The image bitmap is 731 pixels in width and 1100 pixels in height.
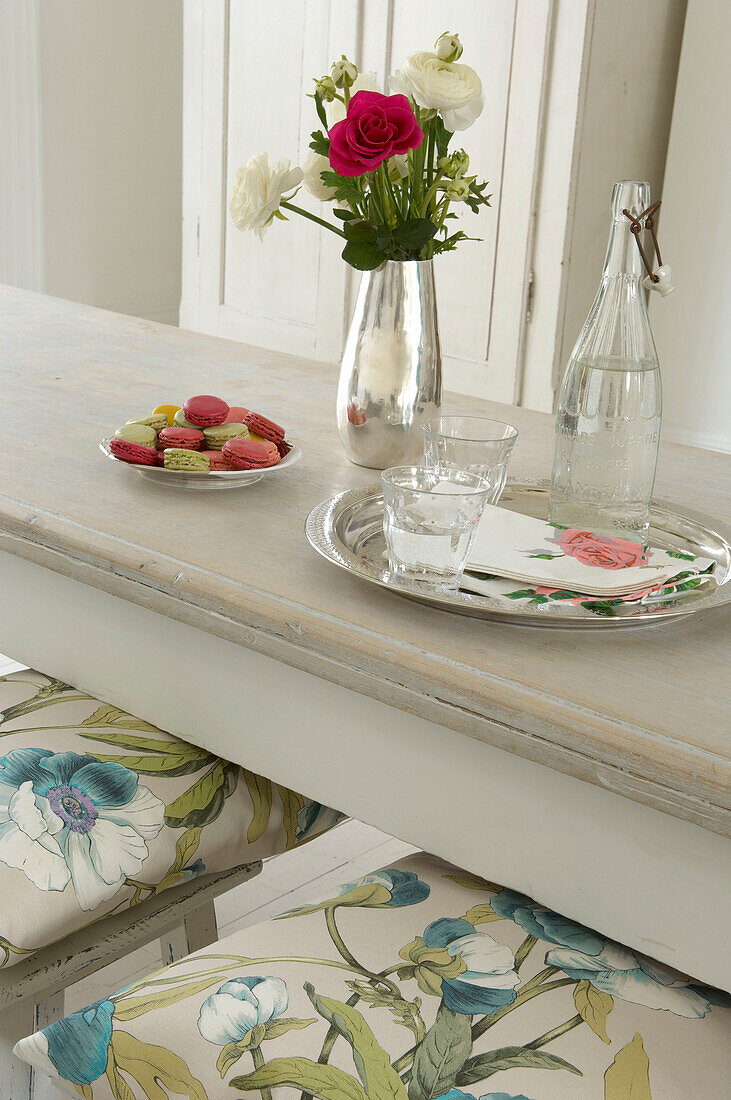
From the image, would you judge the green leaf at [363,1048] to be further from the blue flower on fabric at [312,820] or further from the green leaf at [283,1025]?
the blue flower on fabric at [312,820]

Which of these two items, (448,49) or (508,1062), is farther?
(448,49)

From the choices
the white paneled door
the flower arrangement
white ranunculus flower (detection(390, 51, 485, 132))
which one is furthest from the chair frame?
the white paneled door

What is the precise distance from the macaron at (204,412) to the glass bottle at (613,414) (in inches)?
12.6

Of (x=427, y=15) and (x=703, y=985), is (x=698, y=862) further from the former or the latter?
(x=427, y=15)

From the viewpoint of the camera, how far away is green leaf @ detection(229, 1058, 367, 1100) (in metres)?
0.62

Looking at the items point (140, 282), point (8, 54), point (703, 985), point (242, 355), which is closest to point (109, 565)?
point (703, 985)

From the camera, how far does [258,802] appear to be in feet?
3.12

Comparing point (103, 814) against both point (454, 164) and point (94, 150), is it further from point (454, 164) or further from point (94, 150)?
point (94, 150)

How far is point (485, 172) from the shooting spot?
285 centimetres

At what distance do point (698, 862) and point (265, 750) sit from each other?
0.34 m

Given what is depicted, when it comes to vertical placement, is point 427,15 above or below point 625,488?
above

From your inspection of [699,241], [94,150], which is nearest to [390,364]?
[699,241]

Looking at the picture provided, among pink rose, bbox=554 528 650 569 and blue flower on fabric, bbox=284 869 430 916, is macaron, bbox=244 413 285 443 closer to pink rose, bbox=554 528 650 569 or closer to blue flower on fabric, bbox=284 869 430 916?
pink rose, bbox=554 528 650 569

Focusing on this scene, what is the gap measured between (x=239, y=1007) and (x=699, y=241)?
2600mm
